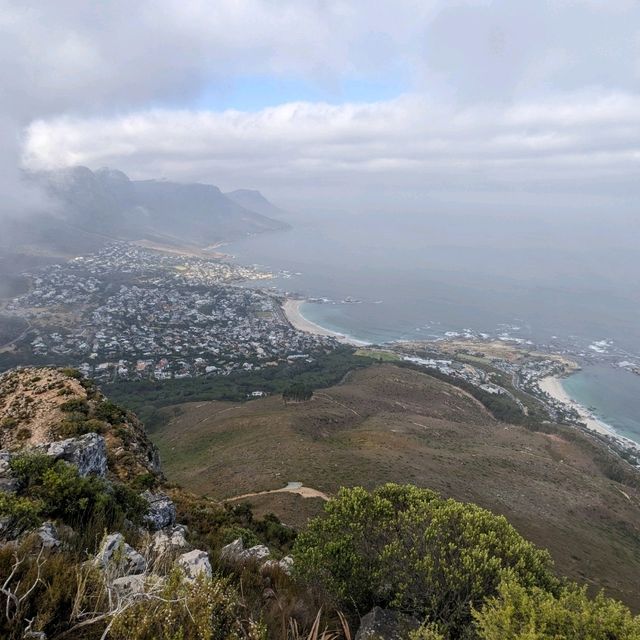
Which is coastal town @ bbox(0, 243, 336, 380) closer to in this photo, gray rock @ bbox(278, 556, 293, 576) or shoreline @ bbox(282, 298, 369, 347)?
shoreline @ bbox(282, 298, 369, 347)

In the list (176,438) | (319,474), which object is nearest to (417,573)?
(319,474)

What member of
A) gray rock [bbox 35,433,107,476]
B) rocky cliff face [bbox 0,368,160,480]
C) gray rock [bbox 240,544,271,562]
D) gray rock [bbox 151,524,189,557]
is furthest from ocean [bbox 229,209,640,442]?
gray rock [bbox 151,524,189,557]

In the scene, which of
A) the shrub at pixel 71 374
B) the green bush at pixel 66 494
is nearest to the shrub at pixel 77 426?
the shrub at pixel 71 374

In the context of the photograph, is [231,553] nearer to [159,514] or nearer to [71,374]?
[159,514]

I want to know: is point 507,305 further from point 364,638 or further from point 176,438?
point 364,638

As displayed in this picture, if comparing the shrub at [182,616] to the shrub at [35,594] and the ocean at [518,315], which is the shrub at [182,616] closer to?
the shrub at [35,594]

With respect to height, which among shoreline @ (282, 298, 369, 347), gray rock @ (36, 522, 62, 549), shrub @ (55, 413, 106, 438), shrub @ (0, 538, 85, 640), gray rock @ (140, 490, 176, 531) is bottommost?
shoreline @ (282, 298, 369, 347)
